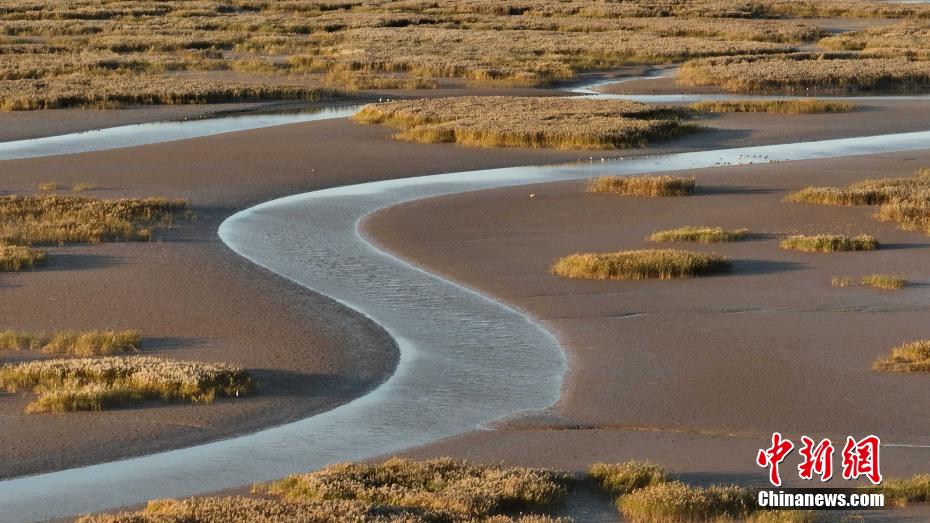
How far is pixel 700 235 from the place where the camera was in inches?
840

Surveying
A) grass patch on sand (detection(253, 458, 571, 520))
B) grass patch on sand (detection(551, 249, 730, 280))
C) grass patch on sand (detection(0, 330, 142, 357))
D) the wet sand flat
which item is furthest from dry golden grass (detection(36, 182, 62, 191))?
grass patch on sand (detection(253, 458, 571, 520))

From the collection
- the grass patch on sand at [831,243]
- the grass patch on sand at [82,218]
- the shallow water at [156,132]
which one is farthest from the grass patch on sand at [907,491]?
the shallow water at [156,132]

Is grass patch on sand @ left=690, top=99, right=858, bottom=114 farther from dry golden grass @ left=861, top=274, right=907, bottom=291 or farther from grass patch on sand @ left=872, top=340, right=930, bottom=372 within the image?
grass patch on sand @ left=872, top=340, right=930, bottom=372

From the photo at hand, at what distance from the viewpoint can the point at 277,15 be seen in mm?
90000

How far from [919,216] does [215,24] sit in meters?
64.5

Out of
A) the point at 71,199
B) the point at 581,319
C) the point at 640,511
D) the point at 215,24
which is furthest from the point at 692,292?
the point at 215,24

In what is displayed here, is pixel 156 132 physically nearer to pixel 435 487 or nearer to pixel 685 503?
pixel 435 487

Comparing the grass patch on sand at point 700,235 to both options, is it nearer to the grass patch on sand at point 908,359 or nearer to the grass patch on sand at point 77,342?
the grass patch on sand at point 908,359

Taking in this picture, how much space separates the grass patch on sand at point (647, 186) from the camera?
26.3m

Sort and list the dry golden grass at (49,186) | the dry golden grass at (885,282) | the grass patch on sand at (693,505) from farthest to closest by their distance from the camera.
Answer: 1. the dry golden grass at (49,186)
2. the dry golden grass at (885,282)
3. the grass patch on sand at (693,505)

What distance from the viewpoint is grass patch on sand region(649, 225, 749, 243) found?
21.3 metres

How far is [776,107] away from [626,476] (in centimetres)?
3400

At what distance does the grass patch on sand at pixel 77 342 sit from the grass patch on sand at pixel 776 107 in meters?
29.4

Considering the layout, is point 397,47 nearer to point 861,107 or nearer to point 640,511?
point 861,107
